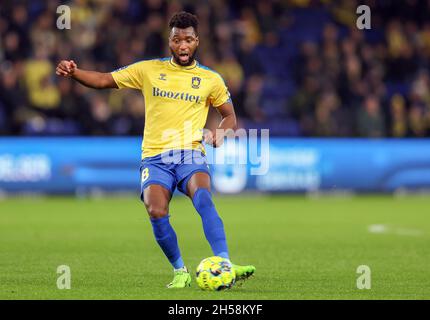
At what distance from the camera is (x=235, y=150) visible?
19469mm

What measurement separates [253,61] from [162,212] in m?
14.2

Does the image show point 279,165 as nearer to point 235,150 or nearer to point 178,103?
point 235,150

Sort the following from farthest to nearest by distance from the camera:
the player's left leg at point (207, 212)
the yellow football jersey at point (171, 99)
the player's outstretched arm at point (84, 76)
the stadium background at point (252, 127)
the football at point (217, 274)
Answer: the stadium background at point (252, 127) → the yellow football jersey at point (171, 99) → the player's outstretched arm at point (84, 76) → the player's left leg at point (207, 212) → the football at point (217, 274)

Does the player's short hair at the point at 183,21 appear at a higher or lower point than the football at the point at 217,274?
higher

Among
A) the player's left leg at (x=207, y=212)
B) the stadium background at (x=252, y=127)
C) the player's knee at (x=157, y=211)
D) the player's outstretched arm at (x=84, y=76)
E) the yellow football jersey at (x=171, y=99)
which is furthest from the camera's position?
the stadium background at (x=252, y=127)

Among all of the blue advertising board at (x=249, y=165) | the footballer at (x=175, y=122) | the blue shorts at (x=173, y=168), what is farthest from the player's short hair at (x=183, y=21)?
the blue advertising board at (x=249, y=165)

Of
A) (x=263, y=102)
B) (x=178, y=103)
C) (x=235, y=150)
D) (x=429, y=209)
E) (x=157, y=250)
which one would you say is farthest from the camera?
(x=263, y=102)

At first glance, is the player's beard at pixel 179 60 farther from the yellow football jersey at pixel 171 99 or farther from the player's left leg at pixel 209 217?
the player's left leg at pixel 209 217

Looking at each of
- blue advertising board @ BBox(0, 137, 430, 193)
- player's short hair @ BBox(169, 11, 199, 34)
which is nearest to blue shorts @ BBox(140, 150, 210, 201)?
player's short hair @ BBox(169, 11, 199, 34)

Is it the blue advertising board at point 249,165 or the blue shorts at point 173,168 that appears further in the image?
the blue advertising board at point 249,165

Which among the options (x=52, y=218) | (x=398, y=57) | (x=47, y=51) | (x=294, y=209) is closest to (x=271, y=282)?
(x=52, y=218)

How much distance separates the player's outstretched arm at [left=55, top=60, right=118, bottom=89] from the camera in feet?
28.6

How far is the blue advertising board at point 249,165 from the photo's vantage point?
1931 centimetres

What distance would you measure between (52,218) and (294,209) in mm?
4265
